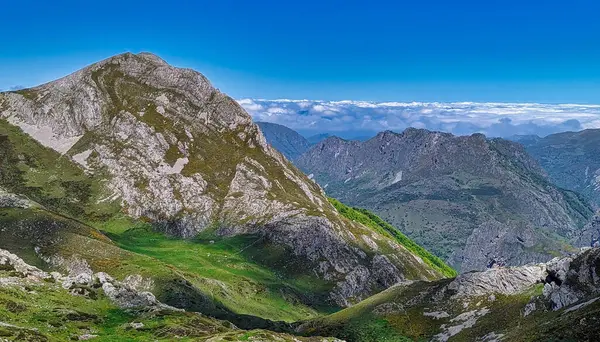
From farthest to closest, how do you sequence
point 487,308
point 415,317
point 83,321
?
point 415,317 < point 487,308 < point 83,321

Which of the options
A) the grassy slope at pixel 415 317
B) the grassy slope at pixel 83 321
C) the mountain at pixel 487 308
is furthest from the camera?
the grassy slope at pixel 415 317

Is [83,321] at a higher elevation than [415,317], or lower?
higher

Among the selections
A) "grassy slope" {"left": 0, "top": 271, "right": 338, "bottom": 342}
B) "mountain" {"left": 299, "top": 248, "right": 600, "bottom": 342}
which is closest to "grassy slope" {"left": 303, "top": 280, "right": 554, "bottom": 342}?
"mountain" {"left": 299, "top": 248, "right": 600, "bottom": 342}

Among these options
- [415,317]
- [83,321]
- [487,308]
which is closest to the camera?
[83,321]

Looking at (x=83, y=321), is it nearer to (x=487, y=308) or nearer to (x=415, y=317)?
(x=415, y=317)

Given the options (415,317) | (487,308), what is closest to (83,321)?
(415,317)

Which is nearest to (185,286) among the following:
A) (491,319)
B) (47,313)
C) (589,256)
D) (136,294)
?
(136,294)

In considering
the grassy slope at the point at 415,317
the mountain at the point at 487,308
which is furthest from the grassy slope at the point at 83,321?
the grassy slope at the point at 415,317

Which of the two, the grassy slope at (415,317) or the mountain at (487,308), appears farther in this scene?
the grassy slope at (415,317)

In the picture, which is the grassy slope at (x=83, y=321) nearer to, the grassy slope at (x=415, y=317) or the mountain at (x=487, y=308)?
the mountain at (x=487, y=308)
